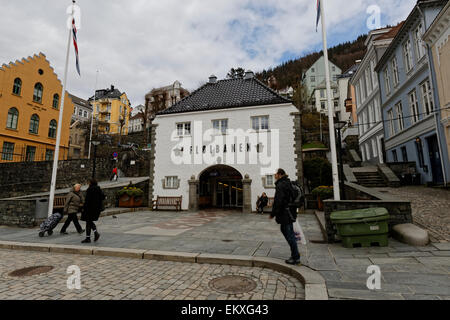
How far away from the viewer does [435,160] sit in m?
15.0

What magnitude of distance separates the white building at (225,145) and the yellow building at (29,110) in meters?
16.8

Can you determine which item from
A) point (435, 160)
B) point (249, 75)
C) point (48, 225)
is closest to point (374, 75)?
point (435, 160)

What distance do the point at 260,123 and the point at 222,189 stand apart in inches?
270

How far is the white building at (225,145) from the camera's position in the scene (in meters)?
16.2

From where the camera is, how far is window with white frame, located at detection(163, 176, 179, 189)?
717 inches

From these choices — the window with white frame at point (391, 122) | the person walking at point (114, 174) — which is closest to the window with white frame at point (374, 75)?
the window with white frame at point (391, 122)

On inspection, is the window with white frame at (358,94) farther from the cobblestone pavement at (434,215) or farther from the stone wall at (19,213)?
the stone wall at (19,213)

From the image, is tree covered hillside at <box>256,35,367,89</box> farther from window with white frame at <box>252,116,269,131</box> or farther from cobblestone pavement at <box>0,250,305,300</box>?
cobblestone pavement at <box>0,250,305,300</box>

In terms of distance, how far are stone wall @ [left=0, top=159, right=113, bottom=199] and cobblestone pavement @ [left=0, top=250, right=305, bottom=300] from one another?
17315 millimetres

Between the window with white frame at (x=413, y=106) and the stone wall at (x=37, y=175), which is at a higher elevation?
the window with white frame at (x=413, y=106)

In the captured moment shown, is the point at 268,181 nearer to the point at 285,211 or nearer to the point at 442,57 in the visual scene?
the point at 285,211

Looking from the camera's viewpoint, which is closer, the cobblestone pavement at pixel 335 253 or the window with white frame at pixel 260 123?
the cobblestone pavement at pixel 335 253

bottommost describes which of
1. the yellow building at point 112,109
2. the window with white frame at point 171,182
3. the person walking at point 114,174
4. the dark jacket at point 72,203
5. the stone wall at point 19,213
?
the stone wall at point 19,213
